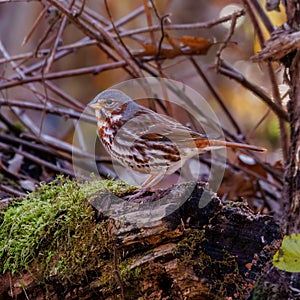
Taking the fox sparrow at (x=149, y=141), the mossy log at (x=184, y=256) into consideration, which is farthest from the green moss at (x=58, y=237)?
the fox sparrow at (x=149, y=141)

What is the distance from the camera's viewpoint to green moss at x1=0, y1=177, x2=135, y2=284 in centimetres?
206

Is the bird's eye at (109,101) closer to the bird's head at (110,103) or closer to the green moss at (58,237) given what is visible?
the bird's head at (110,103)

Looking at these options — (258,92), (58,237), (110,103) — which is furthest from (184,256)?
(258,92)

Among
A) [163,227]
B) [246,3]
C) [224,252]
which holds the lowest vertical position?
[224,252]

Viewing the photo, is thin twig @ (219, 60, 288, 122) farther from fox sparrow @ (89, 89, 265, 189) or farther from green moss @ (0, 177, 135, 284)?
green moss @ (0, 177, 135, 284)

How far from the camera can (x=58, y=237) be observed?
2.13 metres

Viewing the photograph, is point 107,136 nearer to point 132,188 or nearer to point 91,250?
point 132,188

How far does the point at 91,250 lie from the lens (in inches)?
81.4

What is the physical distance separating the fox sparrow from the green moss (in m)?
0.22

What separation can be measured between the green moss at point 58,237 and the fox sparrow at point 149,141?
0.22 meters

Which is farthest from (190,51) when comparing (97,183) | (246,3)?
(97,183)

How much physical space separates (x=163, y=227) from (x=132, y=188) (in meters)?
0.32

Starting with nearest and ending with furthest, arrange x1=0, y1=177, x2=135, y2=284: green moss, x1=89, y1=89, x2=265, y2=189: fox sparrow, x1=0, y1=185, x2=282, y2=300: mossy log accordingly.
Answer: x1=0, y1=185, x2=282, y2=300: mossy log, x1=0, y1=177, x2=135, y2=284: green moss, x1=89, y1=89, x2=265, y2=189: fox sparrow

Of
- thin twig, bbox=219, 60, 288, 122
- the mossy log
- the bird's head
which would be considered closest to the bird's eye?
the bird's head
